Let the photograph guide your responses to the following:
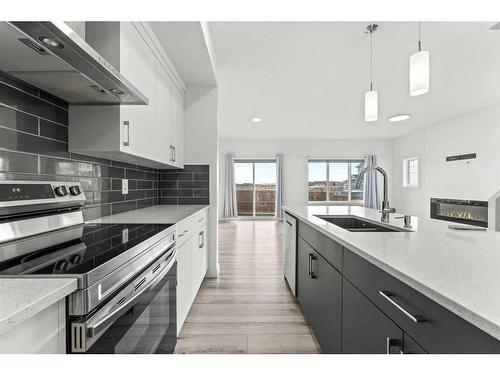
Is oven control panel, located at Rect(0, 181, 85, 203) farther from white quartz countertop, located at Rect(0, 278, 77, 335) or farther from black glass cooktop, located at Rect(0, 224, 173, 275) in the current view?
white quartz countertop, located at Rect(0, 278, 77, 335)

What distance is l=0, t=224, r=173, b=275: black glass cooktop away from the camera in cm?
69

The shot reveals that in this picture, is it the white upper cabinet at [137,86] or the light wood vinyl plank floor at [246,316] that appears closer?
the white upper cabinet at [137,86]

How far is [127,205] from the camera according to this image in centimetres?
217

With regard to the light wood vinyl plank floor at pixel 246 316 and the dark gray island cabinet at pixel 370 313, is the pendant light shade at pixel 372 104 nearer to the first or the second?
the dark gray island cabinet at pixel 370 313

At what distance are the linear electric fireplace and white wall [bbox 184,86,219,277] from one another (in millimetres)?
5053

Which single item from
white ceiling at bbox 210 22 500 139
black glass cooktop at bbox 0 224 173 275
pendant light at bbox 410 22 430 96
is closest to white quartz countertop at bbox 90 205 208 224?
black glass cooktop at bbox 0 224 173 275

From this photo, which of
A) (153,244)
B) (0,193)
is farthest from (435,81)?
(0,193)

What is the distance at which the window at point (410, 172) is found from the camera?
698cm

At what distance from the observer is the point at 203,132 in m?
2.93

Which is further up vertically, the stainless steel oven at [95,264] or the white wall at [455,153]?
the white wall at [455,153]

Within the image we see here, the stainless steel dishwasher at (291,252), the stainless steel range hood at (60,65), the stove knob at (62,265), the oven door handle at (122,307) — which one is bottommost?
the stainless steel dishwasher at (291,252)

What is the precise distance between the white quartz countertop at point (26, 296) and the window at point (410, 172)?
809 centimetres

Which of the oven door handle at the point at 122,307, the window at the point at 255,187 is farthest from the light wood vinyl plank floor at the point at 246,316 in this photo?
the window at the point at 255,187
